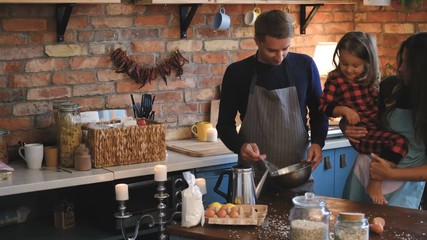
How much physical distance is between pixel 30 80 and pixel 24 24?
0.31 meters

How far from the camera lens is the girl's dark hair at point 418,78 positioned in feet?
10.7

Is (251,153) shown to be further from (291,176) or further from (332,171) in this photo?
(332,171)

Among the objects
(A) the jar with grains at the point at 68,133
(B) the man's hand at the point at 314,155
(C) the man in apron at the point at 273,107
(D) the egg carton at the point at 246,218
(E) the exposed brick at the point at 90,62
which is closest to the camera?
(D) the egg carton at the point at 246,218

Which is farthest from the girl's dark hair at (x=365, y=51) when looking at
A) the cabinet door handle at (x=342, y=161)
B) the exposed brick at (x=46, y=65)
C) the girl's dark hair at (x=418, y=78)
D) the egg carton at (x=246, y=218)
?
the exposed brick at (x=46, y=65)

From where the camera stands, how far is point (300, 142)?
3748 millimetres

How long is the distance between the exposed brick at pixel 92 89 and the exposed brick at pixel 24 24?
1.32 ft

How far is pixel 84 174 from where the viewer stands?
367cm

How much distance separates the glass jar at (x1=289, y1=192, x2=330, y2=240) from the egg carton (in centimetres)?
28

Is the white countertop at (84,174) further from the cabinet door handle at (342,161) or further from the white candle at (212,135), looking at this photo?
the cabinet door handle at (342,161)

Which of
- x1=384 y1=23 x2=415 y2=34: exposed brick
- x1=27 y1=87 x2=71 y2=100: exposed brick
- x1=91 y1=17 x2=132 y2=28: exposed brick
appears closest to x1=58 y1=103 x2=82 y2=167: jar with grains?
x1=27 y1=87 x2=71 y2=100: exposed brick

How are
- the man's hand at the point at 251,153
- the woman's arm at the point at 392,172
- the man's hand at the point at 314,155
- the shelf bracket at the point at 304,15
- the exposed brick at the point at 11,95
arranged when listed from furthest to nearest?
1. the shelf bracket at the point at 304,15
2. the exposed brick at the point at 11,95
3. the man's hand at the point at 314,155
4. the man's hand at the point at 251,153
5. the woman's arm at the point at 392,172

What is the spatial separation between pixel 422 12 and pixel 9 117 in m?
2.97

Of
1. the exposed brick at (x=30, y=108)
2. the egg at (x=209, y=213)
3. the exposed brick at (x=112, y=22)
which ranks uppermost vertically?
the exposed brick at (x=112, y=22)

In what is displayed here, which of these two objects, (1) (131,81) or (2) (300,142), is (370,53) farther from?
(1) (131,81)
